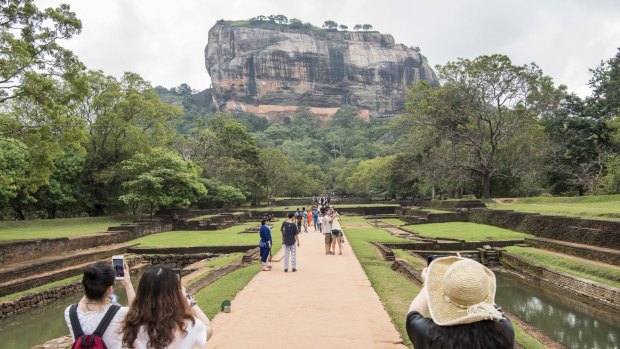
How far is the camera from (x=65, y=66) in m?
16.3

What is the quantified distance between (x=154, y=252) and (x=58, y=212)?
73.3 feet

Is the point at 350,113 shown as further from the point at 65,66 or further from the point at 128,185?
the point at 65,66

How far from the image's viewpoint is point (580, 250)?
547 inches

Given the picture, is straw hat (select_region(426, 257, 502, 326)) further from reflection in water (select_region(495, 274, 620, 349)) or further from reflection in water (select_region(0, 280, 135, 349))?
reflection in water (select_region(0, 280, 135, 349))

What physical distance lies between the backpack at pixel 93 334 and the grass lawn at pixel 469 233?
1692 cm

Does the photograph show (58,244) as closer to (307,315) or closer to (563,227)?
(307,315)

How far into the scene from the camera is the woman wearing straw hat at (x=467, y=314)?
2.12m

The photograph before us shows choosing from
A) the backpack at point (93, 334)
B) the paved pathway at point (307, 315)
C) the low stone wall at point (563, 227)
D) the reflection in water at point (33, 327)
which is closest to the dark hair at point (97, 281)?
the backpack at point (93, 334)

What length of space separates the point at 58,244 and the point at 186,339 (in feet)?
52.7

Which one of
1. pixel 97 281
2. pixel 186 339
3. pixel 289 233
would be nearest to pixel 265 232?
pixel 289 233

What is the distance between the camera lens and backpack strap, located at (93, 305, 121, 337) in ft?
8.97

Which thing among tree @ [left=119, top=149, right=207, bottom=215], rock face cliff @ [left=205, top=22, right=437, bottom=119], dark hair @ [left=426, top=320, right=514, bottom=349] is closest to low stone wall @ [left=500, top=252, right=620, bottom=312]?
dark hair @ [left=426, top=320, right=514, bottom=349]

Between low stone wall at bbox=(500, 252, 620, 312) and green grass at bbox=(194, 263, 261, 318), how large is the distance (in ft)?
25.2

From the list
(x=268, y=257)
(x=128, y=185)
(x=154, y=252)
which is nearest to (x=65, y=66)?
(x=154, y=252)
